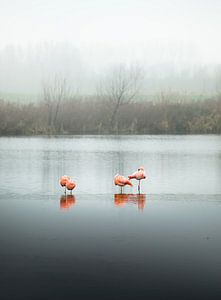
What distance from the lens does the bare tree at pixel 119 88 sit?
144 feet

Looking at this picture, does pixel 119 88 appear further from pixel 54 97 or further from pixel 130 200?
pixel 130 200

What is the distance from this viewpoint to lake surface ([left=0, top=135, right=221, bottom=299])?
16.8ft

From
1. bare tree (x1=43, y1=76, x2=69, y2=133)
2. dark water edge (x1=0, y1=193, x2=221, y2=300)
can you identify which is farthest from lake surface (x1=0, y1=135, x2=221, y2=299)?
bare tree (x1=43, y1=76, x2=69, y2=133)

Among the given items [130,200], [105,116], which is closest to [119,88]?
[105,116]

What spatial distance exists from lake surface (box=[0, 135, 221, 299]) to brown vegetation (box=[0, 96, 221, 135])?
82.8 feet

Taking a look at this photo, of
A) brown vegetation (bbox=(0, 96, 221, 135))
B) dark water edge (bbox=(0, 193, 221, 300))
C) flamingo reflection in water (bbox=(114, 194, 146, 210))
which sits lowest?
dark water edge (bbox=(0, 193, 221, 300))

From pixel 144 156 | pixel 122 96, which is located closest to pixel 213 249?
pixel 144 156

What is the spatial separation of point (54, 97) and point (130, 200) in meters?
34.0

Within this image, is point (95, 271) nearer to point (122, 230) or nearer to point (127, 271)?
point (127, 271)

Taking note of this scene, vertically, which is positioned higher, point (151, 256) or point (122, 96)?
point (122, 96)

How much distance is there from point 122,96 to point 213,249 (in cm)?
4010

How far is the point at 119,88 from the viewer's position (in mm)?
46469

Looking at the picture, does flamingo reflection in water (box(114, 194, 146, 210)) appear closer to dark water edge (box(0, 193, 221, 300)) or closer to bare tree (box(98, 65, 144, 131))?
dark water edge (box(0, 193, 221, 300))

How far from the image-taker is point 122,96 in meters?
46.1
